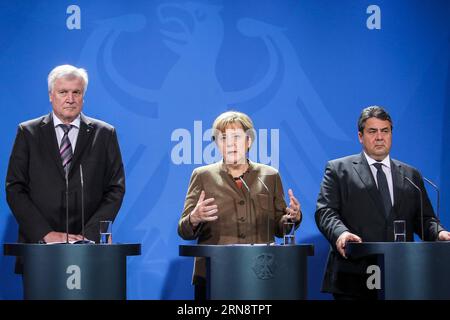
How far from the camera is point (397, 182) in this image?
4.94 m

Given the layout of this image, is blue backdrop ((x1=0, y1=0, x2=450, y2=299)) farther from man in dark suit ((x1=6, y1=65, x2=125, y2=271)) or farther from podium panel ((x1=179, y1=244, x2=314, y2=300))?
podium panel ((x1=179, y1=244, x2=314, y2=300))

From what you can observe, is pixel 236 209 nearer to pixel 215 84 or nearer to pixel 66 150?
pixel 66 150

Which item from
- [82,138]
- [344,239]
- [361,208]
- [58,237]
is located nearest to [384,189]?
[361,208]

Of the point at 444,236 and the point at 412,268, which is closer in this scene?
the point at 412,268

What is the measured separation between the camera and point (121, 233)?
18.7 feet

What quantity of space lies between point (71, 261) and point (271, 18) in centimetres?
264

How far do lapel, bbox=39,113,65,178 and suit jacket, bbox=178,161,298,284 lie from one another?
799mm

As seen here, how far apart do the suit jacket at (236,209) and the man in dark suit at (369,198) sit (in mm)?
344

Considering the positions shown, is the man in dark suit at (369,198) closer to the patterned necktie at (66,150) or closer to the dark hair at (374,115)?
the dark hair at (374,115)

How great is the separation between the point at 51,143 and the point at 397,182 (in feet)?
6.96
